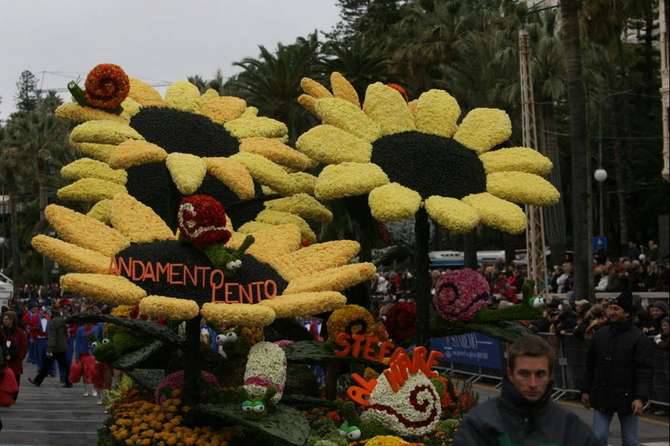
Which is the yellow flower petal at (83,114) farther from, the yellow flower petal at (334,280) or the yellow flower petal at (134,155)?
the yellow flower petal at (334,280)

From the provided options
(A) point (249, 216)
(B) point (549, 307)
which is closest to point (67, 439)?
(A) point (249, 216)

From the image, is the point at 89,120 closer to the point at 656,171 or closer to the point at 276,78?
the point at 276,78


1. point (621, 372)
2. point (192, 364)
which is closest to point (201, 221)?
point (192, 364)

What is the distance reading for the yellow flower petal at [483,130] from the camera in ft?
43.9

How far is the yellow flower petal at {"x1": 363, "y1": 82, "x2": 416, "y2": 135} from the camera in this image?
13438mm

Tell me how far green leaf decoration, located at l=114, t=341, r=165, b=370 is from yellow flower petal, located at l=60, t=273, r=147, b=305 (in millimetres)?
1889

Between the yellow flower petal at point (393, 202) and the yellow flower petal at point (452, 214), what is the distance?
0.17m

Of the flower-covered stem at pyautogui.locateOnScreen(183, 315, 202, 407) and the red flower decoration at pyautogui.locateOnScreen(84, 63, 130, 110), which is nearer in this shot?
the flower-covered stem at pyautogui.locateOnScreen(183, 315, 202, 407)

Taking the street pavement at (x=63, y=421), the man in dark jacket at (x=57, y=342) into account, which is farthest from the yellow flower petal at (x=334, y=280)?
the man in dark jacket at (x=57, y=342)

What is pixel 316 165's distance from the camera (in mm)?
14391

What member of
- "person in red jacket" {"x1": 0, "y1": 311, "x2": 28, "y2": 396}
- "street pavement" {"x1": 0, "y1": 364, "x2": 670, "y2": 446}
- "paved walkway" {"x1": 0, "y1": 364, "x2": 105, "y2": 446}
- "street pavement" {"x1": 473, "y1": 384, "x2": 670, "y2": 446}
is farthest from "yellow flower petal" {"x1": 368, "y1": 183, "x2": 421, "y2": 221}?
"person in red jacket" {"x1": 0, "y1": 311, "x2": 28, "y2": 396}

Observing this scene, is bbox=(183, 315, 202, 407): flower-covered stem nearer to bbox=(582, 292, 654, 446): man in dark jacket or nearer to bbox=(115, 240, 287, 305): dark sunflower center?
bbox=(115, 240, 287, 305): dark sunflower center

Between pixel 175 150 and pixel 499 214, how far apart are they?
12.5ft

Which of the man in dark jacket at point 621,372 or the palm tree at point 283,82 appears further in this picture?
the palm tree at point 283,82
